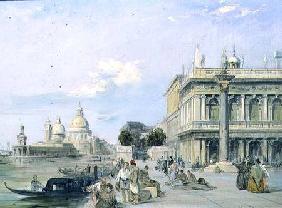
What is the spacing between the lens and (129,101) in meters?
9.60

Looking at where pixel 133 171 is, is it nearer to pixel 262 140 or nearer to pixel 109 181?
pixel 109 181

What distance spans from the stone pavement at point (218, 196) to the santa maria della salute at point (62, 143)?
79cm

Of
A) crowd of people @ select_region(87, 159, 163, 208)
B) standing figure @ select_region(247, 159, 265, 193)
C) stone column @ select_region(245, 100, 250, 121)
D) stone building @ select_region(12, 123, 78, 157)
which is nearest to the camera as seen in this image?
crowd of people @ select_region(87, 159, 163, 208)

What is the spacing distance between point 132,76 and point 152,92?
1.10 ft

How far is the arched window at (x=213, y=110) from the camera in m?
10.7

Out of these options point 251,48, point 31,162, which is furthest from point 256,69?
point 31,162

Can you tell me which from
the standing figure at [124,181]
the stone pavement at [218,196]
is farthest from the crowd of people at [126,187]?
the stone pavement at [218,196]

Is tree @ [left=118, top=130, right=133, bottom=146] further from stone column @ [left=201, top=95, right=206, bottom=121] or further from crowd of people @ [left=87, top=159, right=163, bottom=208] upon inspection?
stone column @ [left=201, top=95, right=206, bottom=121]

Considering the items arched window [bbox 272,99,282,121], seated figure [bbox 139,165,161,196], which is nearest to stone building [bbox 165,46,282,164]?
arched window [bbox 272,99,282,121]

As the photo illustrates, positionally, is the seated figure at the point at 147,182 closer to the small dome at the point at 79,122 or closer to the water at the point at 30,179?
the water at the point at 30,179

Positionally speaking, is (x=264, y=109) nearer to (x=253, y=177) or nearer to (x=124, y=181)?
(x=253, y=177)

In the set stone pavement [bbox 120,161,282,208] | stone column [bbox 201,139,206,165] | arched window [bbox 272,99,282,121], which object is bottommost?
stone pavement [bbox 120,161,282,208]

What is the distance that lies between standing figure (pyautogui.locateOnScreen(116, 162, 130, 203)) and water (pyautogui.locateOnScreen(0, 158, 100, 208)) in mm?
484

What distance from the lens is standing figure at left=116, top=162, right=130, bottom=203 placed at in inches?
361
